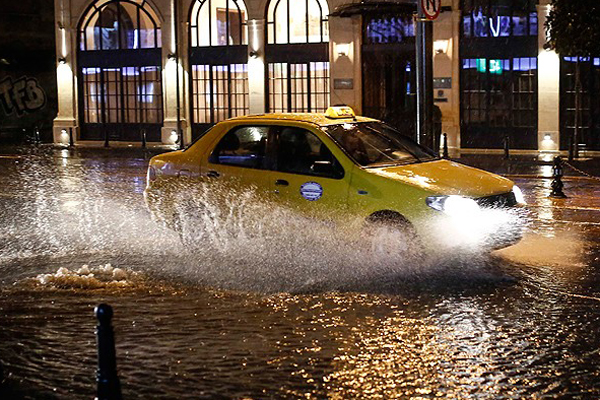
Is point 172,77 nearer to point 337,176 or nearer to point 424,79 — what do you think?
point 424,79

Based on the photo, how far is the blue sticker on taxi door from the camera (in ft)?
37.2

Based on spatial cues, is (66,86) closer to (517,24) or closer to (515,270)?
(517,24)

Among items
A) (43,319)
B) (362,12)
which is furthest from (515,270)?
(362,12)

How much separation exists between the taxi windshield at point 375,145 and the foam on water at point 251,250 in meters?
0.88

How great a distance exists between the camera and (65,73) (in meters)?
39.0

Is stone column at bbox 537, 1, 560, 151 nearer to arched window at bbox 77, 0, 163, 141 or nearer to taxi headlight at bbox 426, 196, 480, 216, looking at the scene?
arched window at bbox 77, 0, 163, 141

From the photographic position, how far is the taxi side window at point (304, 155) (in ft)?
37.3

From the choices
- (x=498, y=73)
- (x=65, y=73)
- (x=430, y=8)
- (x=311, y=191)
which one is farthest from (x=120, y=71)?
(x=311, y=191)

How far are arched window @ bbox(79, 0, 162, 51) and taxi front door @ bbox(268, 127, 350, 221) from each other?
85.4ft

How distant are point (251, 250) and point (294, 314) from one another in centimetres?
301

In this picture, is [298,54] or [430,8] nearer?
[430,8]

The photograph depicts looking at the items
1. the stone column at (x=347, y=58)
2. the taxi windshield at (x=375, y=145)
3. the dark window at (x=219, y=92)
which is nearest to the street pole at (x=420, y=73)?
the taxi windshield at (x=375, y=145)

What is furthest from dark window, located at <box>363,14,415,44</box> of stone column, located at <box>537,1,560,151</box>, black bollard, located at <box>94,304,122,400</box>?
black bollard, located at <box>94,304,122,400</box>

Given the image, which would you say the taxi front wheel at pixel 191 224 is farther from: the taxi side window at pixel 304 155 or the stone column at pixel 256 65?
the stone column at pixel 256 65
